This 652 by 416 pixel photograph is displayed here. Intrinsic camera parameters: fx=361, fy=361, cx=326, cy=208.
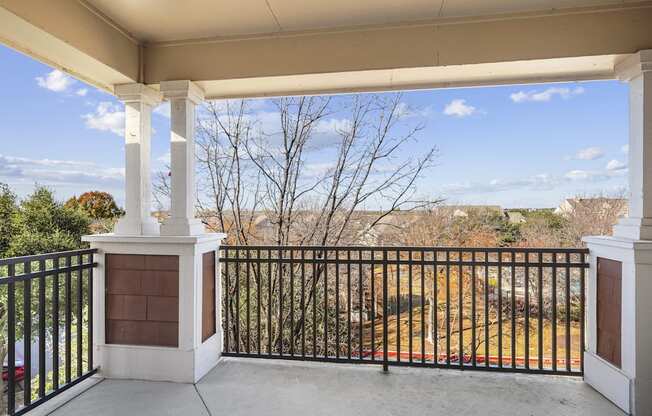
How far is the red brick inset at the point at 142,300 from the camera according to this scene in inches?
105

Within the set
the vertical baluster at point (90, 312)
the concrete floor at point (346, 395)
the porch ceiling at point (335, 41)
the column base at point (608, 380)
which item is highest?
the porch ceiling at point (335, 41)

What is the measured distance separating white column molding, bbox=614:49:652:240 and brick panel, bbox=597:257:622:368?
0.83ft

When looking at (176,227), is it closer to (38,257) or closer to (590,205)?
(38,257)

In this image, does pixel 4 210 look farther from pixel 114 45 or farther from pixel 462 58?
pixel 462 58

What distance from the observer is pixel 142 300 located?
2703mm

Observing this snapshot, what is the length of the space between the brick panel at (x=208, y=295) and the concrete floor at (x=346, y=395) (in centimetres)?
33

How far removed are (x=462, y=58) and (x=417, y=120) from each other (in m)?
4.77

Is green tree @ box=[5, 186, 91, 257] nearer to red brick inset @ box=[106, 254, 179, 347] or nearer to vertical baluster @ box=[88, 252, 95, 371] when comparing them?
vertical baluster @ box=[88, 252, 95, 371]

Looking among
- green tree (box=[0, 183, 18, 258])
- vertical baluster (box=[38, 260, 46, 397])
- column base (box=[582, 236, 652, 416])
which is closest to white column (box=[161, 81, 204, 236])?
vertical baluster (box=[38, 260, 46, 397])

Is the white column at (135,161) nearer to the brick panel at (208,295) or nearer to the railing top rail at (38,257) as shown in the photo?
the railing top rail at (38,257)

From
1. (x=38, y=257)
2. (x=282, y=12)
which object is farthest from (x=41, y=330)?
(x=282, y=12)

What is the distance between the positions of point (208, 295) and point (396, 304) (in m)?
1.81

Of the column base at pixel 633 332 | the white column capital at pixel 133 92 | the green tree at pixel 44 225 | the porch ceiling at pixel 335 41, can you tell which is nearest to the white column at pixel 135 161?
the white column capital at pixel 133 92

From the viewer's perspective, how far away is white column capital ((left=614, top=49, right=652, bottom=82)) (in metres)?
2.24
